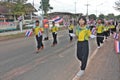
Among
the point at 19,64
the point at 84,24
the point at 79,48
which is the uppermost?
the point at 84,24

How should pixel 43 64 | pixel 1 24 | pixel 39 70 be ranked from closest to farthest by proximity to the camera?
1. pixel 39 70
2. pixel 43 64
3. pixel 1 24

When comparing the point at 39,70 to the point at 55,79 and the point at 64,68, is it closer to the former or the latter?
the point at 64,68

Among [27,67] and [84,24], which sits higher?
[84,24]

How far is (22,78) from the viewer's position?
10.5 m

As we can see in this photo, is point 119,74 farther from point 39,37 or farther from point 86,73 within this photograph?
point 39,37

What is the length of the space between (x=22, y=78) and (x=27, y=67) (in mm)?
2552

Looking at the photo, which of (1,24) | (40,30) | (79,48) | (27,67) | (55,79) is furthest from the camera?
(1,24)

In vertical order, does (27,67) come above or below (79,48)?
below

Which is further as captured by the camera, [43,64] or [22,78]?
[43,64]

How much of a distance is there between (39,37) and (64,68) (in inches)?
290

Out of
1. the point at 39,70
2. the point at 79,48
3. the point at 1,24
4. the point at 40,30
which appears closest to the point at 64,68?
the point at 39,70

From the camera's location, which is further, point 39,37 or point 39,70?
point 39,37

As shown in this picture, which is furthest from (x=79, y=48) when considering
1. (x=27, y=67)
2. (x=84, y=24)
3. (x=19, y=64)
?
(x=19, y=64)

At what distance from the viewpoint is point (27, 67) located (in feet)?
42.8
